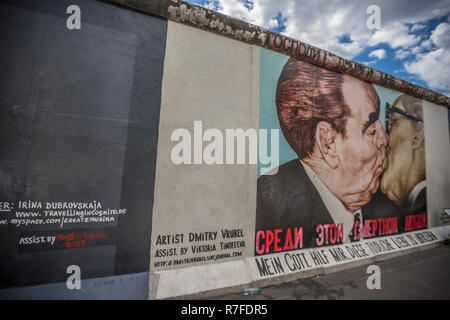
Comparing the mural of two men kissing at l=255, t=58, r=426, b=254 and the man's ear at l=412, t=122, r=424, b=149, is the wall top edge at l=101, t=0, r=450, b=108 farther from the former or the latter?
the man's ear at l=412, t=122, r=424, b=149

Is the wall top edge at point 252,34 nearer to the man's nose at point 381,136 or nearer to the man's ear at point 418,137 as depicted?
the man's nose at point 381,136

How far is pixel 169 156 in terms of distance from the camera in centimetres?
294

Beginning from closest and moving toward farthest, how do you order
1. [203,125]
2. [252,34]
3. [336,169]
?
1. [203,125]
2. [252,34]
3. [336,169]

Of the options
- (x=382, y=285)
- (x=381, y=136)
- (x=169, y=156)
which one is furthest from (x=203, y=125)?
(x=381, y=136)

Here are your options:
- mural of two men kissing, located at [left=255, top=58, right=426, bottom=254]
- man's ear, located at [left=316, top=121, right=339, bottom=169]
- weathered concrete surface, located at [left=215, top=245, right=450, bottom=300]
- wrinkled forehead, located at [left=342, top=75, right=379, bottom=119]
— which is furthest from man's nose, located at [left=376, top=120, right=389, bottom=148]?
weathered concrete surface, located at [left=215, top=245, right=450, bottom=300]

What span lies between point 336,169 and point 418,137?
341 centimetres

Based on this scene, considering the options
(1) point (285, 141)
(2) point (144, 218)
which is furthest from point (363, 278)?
(2) point (144, 218)

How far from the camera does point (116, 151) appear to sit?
8.86 feet

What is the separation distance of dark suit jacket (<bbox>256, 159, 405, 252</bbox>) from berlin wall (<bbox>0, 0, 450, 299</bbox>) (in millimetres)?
23

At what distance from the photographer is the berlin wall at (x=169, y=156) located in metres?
2.36

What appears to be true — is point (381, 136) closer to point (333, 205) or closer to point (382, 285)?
point (333, 205)

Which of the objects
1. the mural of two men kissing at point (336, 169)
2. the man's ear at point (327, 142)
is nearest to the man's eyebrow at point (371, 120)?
the mural of two men kissing at point (336, 169)

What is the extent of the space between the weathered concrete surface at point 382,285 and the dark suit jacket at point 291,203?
2.34 feet

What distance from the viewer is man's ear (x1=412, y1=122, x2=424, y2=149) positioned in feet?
18.9
